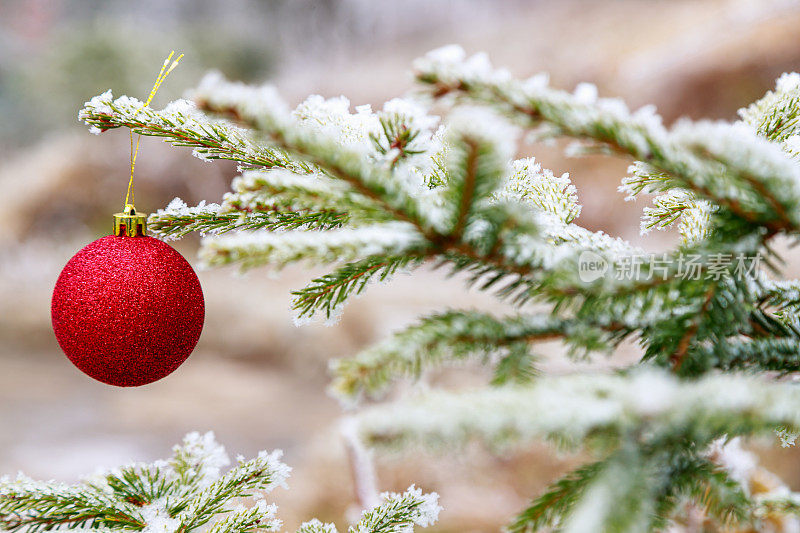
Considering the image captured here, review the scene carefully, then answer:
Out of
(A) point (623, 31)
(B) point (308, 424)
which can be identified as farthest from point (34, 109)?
(A) point (623, 31)

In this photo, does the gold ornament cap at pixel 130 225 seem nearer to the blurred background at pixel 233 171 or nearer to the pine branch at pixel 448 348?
the pine branch at pixel 448 348

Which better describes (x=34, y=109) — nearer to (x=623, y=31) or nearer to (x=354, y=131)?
(x=623, y=31)

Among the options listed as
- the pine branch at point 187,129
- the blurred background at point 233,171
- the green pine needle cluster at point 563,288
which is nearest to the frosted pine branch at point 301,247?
the green pine needle cluster at point 563,288

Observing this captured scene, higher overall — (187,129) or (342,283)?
(187,129)

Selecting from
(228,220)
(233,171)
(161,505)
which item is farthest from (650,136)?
(233,171)

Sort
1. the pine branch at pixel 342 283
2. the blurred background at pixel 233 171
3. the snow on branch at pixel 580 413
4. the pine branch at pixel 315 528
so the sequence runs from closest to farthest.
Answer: the snow on branch at pixel 580 413 → the pine branch at pixel 342 283 → the pine branch at pixel 315 528 → the blurred background at pixel 233 171

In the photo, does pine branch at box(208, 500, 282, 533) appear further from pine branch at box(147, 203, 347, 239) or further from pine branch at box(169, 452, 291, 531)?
pine branch at box(147, 203, 347, 239)

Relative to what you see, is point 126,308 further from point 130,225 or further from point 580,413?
point 580,413

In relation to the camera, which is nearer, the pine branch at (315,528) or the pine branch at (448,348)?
the pine branch at (448,348)
